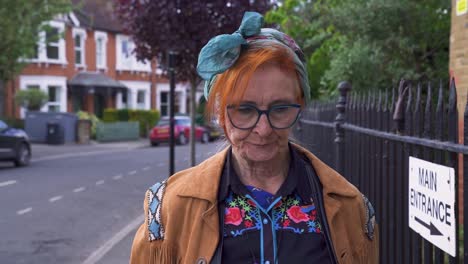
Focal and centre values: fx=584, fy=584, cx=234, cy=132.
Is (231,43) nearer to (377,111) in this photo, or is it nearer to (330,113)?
(377,111)

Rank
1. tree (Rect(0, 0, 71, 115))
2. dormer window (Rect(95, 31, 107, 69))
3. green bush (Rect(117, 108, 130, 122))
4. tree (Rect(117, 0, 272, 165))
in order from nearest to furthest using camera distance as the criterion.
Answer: tree (Rect(117, 0, 272, 165))
tree (Rect(0, 0, 71, 115))
green bush (Rect(117, 108, 130, 122))
dormer window (Rect(95, 31, 107, 69))

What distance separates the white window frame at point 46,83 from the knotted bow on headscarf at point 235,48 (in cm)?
2853

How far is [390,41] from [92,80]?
91.2 ft

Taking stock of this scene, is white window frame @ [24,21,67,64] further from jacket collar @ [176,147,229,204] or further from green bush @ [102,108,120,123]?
jacket collar @ [176,147,229,204]

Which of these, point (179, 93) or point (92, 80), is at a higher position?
point (92, 80)

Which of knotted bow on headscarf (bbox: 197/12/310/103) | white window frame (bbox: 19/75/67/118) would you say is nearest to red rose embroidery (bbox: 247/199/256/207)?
knotted bow on headscarf (bbox: 197/12/310/103)

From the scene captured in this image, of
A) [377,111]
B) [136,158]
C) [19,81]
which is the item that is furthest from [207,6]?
[19,81]

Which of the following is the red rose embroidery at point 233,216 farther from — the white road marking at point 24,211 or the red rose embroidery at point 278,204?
the white road marking at point 24,211

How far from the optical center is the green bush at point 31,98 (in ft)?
89.7

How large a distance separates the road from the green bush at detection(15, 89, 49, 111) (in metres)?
11.0

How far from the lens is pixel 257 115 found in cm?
185

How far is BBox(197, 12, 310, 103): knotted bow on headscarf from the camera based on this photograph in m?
1.81

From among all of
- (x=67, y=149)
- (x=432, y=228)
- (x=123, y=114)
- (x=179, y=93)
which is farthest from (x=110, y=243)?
(x=179, y=93)

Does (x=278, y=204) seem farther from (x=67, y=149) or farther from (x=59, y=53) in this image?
(x=59, y=53)
